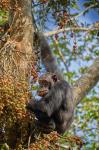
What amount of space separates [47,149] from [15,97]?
2.27 feet

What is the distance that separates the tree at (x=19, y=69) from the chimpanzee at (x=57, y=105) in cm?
41

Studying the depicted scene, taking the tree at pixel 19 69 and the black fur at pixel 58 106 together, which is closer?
the tree at pixel 19 69

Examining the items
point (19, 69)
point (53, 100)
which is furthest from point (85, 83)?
point (19, 69)

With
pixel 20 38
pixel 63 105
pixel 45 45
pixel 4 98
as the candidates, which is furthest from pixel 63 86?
pixel 4 98

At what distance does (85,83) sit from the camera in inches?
234

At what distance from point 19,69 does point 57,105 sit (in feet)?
3.83

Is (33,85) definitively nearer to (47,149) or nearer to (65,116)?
(47,149)

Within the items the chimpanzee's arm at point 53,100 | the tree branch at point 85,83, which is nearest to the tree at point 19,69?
the tree branch at point 85,83

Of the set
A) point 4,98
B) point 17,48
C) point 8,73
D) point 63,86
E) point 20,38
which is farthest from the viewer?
point 63,86

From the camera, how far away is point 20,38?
5.74 meters

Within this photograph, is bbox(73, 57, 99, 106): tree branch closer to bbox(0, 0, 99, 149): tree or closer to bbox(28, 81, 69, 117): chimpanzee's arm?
bbox(0, 0, 99, 149): tree

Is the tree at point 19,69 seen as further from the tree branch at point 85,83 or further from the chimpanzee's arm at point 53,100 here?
the chimpanzee's arm at point 53,100

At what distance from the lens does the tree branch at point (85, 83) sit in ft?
19.2

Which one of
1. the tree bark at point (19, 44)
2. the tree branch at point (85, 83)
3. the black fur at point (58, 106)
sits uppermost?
the tree bark at point (19, 44)
